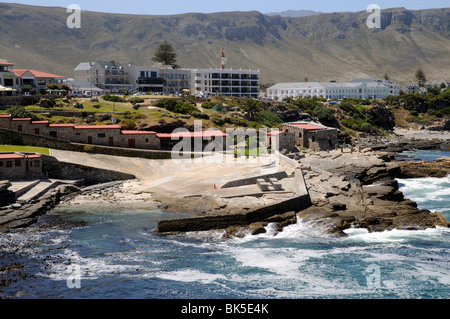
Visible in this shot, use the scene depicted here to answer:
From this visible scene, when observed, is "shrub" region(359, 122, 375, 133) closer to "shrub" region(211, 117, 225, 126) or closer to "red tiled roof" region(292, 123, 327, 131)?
"red tiled roof" region(292, 123, 327, 131)

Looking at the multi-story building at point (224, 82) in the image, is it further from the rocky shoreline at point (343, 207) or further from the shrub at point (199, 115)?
the rocky shoreline at point (343, 207)

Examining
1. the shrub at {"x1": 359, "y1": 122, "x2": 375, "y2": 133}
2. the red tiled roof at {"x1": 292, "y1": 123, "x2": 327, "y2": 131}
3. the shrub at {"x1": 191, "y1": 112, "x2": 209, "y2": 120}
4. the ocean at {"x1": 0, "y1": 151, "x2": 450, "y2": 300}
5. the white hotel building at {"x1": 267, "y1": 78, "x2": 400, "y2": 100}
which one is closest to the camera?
the ocean at {"x1": 0, "y1": 151, "x2": 450, "y2": 300}

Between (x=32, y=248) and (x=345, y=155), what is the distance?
138 ft

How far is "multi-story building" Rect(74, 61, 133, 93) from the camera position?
107562mm

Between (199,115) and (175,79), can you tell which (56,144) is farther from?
(175,79)

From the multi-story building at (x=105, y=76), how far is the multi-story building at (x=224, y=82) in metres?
18.5

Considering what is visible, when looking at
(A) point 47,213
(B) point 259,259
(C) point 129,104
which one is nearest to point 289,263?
(B) point 259,259

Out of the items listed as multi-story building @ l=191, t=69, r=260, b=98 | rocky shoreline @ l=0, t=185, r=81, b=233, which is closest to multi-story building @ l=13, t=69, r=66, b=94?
multi-story building @ l=191, t=69, r=260, b=98

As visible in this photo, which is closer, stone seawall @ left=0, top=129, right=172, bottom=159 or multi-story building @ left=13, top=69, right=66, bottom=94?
stone seawall @ left=0, top=129, right=172, bottom=159

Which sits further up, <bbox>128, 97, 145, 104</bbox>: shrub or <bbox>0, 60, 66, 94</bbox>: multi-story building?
<bbox>0, 60, 66, 94</bbox>: multi-story building

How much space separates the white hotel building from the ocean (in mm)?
118413

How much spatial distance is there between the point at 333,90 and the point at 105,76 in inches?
3120

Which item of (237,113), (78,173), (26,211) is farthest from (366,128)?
(26,211)
